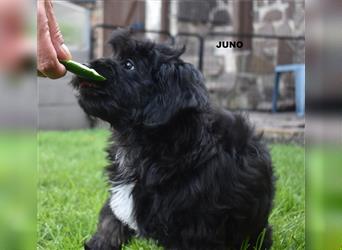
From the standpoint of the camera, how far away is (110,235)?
2428mm

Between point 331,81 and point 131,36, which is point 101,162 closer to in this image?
point 131,36

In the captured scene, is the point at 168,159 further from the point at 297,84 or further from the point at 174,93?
the point at 297,84

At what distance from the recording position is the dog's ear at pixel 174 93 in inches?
89.1

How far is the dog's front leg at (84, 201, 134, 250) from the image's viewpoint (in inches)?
94.9

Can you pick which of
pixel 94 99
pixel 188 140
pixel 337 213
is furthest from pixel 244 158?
pixel 337 213

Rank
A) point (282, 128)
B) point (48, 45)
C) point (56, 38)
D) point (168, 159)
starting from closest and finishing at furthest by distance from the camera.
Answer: point (48, 45) < point (56, 38) < point (168, 159) < point (282, 128)

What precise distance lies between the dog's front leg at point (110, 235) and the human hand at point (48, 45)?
0.93 m

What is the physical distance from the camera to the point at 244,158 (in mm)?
2453

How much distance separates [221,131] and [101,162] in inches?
127

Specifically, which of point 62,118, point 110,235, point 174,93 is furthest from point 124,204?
point 62,118

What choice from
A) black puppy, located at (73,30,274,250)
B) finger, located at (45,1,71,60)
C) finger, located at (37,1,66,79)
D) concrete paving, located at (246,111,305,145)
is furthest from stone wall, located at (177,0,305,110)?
finger, located at (37,1,66,79)

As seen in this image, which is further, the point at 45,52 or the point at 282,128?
the point at 282,128

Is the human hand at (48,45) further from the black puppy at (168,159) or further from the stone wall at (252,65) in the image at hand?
the stone wall at (252,65)

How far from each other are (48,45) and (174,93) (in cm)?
101
